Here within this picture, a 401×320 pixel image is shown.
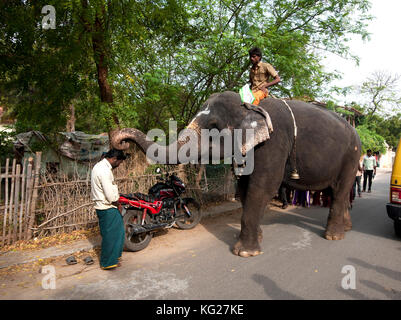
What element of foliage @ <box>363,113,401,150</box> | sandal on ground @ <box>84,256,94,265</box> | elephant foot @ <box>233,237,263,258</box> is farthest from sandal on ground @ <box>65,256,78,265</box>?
foliage @ <box>363,113,401,150</box>

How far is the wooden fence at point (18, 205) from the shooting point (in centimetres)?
495

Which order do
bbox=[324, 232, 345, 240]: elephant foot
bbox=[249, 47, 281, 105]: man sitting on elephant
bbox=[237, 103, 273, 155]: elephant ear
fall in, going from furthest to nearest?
bbox=[324, 232, 345, 240]: elephant foot
bbox=[249, 47, 281, 105]: man sitting on elephant
bbox=[237, 103, 273, 155]: elephant ear

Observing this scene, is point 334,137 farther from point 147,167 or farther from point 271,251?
point 147,167

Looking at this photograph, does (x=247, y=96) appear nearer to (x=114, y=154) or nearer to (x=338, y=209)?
(x=114, y=154)

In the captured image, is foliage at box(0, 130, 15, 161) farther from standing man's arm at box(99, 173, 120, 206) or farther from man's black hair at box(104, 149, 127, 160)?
standing man's arm at box(99, 173, 120, 206)

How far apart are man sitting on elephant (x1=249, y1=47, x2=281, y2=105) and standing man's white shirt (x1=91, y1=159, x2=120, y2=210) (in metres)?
2.78

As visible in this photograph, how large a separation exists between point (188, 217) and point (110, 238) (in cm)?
236

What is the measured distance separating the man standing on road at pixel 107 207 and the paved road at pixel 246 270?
22 cm

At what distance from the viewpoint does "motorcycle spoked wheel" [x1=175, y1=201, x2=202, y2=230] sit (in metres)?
6.12
